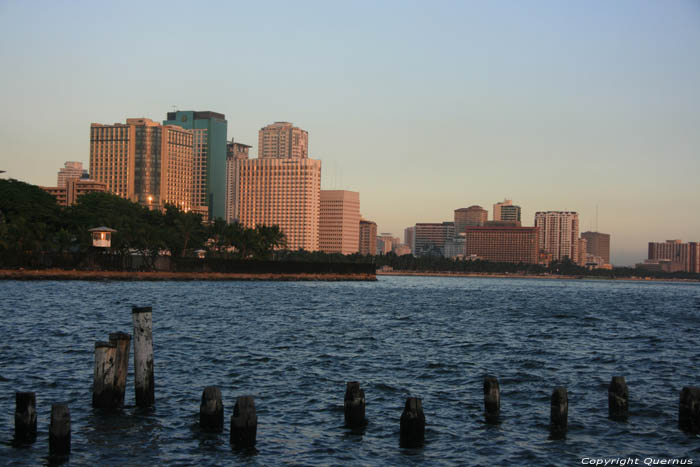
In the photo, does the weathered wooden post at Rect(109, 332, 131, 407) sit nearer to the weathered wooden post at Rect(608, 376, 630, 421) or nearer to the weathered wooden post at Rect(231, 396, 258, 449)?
the weathered wooden post at Rect(231, 396, 258, 449)

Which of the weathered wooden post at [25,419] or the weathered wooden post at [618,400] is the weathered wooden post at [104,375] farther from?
the weathered wooden post at [618,400]

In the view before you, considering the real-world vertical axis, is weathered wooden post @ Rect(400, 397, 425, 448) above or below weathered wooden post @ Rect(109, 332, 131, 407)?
below

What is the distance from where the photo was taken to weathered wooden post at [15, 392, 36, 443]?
1909cm

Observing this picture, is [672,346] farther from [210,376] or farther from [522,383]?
[210,376]

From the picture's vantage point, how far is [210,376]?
96.9 feet

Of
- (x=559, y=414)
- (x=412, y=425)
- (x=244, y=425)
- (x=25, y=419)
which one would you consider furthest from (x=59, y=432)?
(x=559, y=414)

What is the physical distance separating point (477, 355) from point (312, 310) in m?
35.1

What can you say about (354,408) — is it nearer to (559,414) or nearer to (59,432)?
(559,414)

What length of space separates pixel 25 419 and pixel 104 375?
10.9 feet

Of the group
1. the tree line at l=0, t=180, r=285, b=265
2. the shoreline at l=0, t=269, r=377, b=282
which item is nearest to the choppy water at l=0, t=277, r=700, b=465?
the shoreline at l=0, t=269, r=377, b=282

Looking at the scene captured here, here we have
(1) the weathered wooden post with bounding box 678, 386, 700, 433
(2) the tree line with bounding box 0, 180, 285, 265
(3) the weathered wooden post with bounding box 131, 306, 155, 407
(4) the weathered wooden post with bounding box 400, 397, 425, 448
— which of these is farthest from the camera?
(2) the tree line with bounding box 0, 180, 285, 265

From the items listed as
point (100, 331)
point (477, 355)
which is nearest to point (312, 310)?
point (100, 331)
